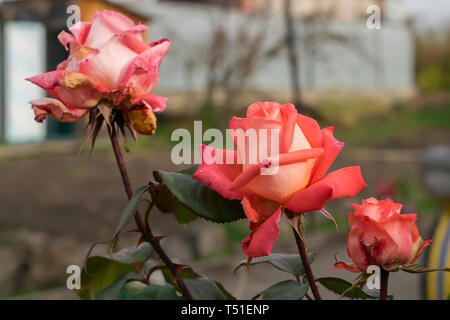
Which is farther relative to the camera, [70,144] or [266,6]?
[266,6]

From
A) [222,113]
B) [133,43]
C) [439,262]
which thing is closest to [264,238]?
[133,43]

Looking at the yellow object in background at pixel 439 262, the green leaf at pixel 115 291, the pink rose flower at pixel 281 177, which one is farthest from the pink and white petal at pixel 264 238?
the yellow object in background at pixel 439 262

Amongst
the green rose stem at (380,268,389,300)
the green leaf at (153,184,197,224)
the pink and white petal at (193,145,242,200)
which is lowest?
the green rose stem at (380,268,389,300)

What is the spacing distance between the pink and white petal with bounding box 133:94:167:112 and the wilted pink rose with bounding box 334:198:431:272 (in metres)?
0.10

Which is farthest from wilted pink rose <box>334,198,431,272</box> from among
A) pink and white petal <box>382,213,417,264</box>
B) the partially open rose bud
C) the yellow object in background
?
the yellow object in background

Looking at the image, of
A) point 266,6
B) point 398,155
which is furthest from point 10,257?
point 398,155

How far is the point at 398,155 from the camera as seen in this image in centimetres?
611

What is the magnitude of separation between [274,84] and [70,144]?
2085mm

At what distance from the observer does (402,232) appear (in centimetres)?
27

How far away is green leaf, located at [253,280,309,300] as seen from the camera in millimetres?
300

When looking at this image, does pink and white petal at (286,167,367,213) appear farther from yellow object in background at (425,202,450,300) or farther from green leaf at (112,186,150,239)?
yellow object in background at (425,202,450,300)

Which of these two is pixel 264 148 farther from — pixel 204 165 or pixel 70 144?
pixel 70 144

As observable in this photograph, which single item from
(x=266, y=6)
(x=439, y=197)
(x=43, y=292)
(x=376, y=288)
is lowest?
(x=43, y=292)

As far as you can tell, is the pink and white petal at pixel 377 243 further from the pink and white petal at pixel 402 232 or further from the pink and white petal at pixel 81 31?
the pink and white petal at pixel 81 31
